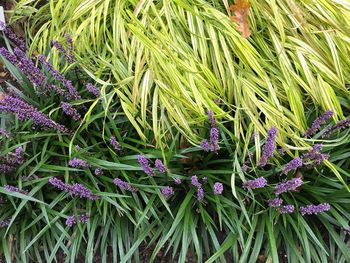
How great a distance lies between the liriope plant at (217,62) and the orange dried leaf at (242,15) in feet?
0.13

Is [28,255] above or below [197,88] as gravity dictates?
below

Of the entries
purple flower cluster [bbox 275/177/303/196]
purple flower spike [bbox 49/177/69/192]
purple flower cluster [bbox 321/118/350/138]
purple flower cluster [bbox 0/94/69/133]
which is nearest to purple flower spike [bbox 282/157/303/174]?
purple flower cluster [bbox 275/177/303/196]

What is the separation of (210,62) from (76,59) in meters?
0.71

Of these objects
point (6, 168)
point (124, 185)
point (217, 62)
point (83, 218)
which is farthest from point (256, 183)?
point (6, 168)

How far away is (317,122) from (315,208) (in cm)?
38

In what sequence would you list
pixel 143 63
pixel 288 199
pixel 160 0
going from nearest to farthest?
pixel 288 199, pixel 143 63, pixel 160 0

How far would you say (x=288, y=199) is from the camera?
6.42 ft

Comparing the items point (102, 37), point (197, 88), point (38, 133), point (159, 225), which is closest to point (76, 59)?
point (102, 37)

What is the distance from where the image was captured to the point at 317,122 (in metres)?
1.84

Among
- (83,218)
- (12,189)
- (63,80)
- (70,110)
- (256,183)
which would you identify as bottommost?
(83,218)

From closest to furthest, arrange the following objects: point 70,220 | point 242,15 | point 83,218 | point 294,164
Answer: point 294,164 → point 70,220 → point 83,218 → point 242,15

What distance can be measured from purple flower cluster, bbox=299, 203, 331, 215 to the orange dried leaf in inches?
34.5

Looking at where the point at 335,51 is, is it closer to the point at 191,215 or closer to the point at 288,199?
the point at 288,199

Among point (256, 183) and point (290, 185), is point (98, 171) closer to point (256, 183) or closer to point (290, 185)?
point (256, 183)
